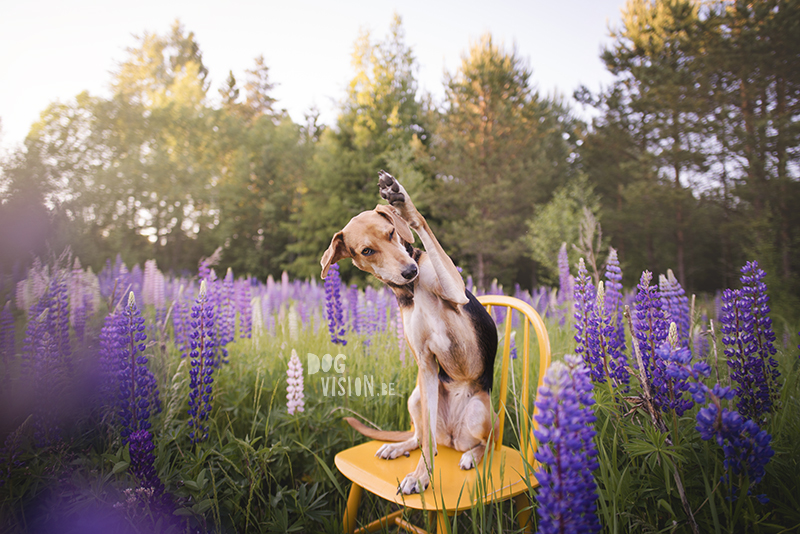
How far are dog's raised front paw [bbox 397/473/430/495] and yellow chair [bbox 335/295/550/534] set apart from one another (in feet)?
0.06

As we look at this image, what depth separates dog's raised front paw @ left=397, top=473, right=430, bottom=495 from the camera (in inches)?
45.7

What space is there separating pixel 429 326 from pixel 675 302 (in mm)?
1421

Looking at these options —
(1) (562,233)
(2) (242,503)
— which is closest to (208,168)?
(1) (562,233)

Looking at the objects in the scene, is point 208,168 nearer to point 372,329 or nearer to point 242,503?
point 372,329

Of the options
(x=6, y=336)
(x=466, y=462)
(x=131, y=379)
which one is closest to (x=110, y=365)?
(x=131, y=379)

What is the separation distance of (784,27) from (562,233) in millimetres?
6256

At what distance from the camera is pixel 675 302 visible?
1831 mm

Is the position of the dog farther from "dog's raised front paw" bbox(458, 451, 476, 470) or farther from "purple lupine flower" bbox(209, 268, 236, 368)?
"purple lupine flower" bbox(209, 268, 236, 368)

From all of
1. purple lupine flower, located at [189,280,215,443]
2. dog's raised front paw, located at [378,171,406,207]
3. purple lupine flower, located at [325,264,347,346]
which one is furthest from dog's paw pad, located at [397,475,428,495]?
purple lupine flower, located at [325,264,347,346]

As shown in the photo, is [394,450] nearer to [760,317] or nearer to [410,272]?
[410,272]

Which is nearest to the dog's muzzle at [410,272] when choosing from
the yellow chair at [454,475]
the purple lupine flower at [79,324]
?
the yellow chair at [454,475]

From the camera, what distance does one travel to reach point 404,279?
1160 mm

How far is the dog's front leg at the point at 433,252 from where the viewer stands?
47.7 inches

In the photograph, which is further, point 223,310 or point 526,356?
point 223,310
